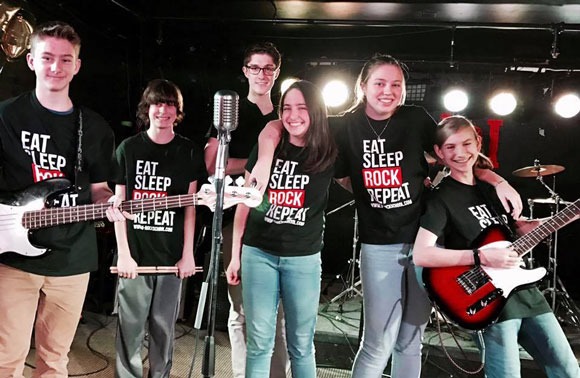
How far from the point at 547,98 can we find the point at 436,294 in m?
4.86

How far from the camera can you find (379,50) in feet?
20.6

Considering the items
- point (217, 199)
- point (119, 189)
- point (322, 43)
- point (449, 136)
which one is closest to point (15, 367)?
point (119, 189)

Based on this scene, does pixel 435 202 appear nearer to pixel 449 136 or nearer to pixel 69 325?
pixel 449 136

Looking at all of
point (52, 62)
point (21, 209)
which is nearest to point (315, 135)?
point (52, 62)

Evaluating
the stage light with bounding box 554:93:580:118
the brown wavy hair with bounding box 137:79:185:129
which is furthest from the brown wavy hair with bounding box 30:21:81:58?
the stage light with bounding box 554:93:580:118

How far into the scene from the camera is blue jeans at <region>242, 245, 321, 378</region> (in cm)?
251

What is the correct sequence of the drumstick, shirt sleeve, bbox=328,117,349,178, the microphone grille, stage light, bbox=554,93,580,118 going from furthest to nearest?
stage light, bbox=554,93,580,118 → the drumstick → shirt sleeve, bbox=328,117,349,178 → the microphone grille

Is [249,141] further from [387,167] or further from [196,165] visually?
[387,167]

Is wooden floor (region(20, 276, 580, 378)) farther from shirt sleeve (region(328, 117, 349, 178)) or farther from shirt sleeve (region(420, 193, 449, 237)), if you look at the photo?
shirt sleeve (region(328, 117, 349, 178))

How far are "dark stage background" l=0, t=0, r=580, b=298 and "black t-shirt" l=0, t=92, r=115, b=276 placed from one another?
280 cm

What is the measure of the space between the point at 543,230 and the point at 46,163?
2.62 metres

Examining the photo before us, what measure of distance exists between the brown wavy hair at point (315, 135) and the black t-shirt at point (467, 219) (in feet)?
2.00

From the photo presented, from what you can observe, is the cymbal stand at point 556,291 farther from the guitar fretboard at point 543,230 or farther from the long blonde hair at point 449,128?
the long blonde hair at point 449,128

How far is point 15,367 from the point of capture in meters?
2.28
